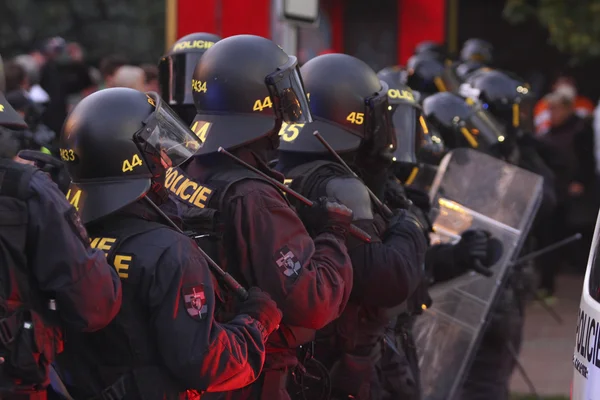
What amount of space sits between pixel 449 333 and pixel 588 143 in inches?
298

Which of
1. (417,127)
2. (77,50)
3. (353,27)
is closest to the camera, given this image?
(417,127)

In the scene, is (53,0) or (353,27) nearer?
(53,0)

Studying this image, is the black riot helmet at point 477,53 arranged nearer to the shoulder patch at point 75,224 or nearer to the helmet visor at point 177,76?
the helmet visor at point 177,76

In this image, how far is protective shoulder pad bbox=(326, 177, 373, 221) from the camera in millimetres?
4340

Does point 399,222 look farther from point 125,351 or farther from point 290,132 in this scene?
point 125,351

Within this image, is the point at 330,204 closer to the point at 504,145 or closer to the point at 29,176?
the point at 29,176

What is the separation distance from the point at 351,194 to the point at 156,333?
1180mm

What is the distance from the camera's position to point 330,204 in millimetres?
4070

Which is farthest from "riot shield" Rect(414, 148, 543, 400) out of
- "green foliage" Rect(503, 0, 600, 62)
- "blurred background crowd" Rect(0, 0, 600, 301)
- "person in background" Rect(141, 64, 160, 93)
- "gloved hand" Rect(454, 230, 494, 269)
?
"green foliage" Rect(503, 0, 600, 62)

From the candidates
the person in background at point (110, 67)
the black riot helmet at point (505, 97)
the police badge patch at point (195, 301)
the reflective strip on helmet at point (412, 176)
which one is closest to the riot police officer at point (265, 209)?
the police badge patch at point (195, 301)

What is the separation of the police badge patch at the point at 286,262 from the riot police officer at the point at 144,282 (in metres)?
0.15

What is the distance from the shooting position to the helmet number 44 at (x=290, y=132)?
15.7 feet

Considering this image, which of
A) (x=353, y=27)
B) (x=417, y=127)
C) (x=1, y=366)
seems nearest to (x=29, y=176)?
(x=1, y=366)

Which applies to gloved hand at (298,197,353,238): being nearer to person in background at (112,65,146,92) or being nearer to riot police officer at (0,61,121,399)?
riot police officer at (0,61,121,399)
